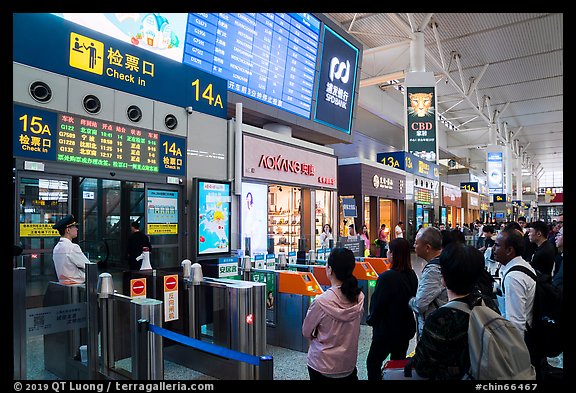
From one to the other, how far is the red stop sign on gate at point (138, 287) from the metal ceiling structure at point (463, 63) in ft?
45.6

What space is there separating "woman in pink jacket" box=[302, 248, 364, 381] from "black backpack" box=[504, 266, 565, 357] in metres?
1.25

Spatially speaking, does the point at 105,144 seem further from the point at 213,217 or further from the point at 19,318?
the point at 19,318

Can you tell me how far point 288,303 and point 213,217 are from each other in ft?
9.12

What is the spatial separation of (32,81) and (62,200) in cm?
155

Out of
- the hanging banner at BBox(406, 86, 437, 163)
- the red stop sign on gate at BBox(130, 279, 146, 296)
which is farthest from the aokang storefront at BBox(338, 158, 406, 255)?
the red stop sign on gate at BBox(130, 279, 146, 296)

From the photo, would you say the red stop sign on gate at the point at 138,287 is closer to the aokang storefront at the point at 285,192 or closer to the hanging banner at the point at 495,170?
the aokang storefront at the point at 285,192

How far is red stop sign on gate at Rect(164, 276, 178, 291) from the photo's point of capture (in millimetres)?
4082

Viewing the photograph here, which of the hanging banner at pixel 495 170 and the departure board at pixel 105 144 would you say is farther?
the hanging banner at pixel 495 170

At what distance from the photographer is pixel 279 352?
509 centimetres

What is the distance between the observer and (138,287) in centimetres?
388

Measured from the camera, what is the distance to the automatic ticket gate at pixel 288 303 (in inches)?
205

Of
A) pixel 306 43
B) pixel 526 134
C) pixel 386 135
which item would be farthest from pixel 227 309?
pixel 526 134

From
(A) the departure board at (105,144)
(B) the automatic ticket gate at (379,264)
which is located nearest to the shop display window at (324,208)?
(B) the automatic ticket gate at (379,264)

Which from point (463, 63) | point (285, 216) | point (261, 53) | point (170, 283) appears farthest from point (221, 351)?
point (463, 63)
